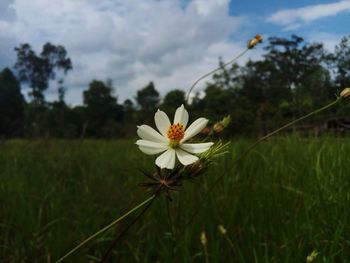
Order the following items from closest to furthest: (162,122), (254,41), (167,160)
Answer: (167,160) < (162,122) < (254,41)

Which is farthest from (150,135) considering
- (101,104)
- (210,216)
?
(101,104)

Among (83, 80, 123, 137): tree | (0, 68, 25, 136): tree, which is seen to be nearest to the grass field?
(83, 80, 123, 137): tree

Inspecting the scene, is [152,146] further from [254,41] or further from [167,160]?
[254,41]

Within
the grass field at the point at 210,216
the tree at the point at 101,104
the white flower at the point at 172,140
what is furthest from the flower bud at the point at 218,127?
the tree at the point at 101,104

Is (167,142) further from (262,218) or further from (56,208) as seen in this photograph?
(56,208)

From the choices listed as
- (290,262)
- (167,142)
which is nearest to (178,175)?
(167,142)

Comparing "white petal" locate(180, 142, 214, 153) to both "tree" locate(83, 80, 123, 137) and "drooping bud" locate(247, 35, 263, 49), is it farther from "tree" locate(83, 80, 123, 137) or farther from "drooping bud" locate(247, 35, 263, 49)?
"tree" locate(83, 80, 123, 137)

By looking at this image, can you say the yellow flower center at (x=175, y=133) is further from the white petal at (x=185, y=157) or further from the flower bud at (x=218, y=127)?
the flower bud at (x=218, y=127)
